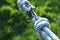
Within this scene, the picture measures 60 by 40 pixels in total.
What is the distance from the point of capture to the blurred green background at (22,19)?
1753mm

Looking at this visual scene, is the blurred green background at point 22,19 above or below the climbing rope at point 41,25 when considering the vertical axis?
above

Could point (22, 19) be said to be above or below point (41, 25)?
above

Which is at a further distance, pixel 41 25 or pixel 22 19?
pixel 22 19

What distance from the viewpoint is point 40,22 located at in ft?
2.54

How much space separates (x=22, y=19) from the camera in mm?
1872

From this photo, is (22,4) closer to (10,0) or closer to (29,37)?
(29,37)

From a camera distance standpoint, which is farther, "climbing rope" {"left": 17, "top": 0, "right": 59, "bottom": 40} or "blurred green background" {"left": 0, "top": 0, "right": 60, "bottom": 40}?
"blurred green background" {"left": 0, "top": 0, "right": 60, "bottom": 40}

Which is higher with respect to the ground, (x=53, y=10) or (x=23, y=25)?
(x=53, y=10)

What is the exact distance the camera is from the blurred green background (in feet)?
5.75

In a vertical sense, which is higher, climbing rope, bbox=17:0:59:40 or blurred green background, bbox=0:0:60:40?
blurred green background, bbox=0:0:60:40

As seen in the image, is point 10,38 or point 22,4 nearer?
point 22,4

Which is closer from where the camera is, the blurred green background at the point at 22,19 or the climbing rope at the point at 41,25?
the climbing rope at the point at 41,25

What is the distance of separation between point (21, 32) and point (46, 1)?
358 mm

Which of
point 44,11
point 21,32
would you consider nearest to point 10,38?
point 21,32
